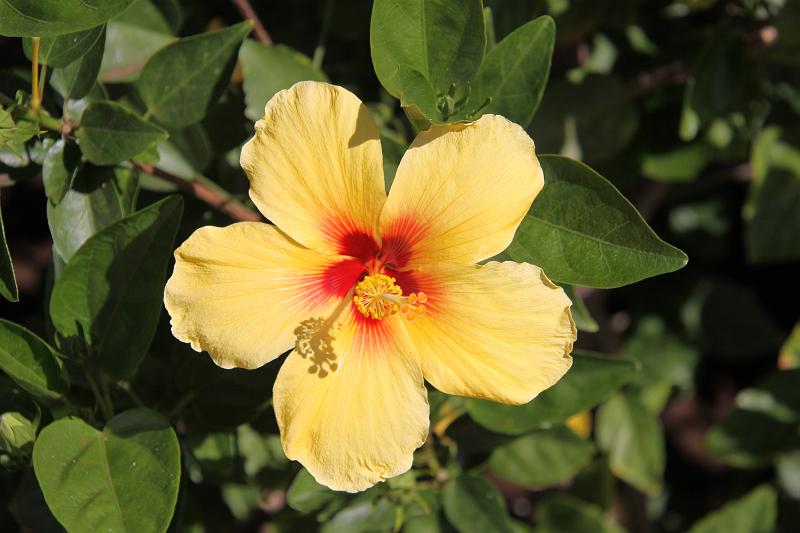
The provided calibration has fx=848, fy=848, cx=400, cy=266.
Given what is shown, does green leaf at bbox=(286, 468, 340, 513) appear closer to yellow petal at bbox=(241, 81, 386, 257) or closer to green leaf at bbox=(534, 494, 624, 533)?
yellow petal at bbox=(241, 81, 386, 257)

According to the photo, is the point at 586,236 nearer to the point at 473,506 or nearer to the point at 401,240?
the point at 401,240

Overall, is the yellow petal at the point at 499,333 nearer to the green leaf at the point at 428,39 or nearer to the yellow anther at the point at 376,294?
the yellow anther at the point at 376,294

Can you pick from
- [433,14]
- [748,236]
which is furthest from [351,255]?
[748,236]

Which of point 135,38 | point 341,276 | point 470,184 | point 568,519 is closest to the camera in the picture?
point 470,184

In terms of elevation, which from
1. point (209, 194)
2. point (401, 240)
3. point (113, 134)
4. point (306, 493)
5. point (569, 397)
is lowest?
point (306, 493)

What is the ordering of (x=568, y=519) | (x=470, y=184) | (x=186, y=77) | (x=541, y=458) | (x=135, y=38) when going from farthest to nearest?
(x=568, y=519) → (x=541, y=458) → (x=135, y=38) → (x=186, y=77) → (x=470, y=184)

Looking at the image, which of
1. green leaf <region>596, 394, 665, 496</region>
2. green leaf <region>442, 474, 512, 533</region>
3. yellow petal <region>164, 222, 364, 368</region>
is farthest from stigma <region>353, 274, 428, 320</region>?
green leaf <region>596, 394, 665, 496</region>

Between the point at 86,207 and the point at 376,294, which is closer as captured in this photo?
the point at 376,294

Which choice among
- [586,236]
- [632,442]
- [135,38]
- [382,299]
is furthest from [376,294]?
[632,442]
